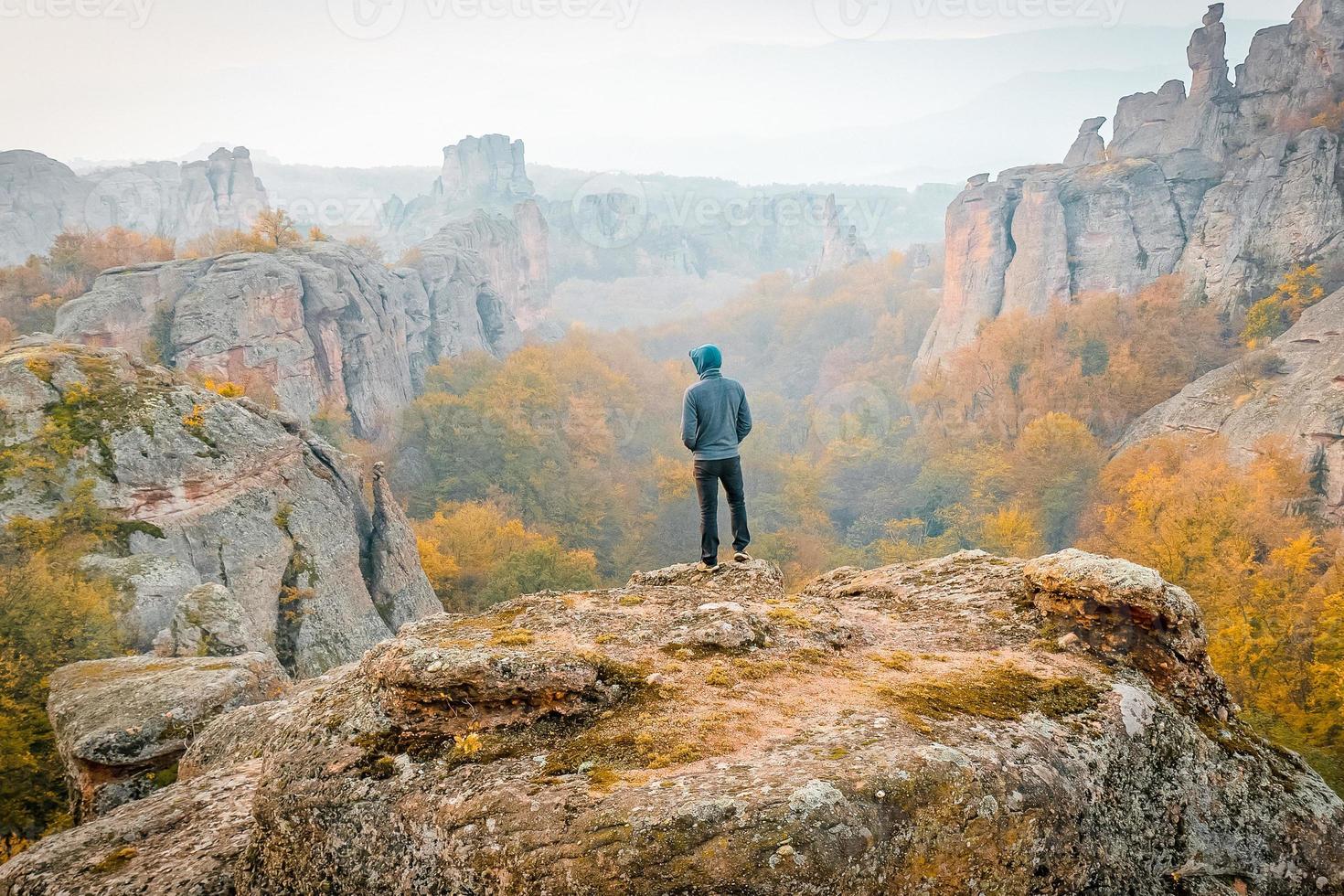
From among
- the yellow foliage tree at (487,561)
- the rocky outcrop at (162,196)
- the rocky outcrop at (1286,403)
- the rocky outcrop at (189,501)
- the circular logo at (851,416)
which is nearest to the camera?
the rocky outcrop at (189,501)

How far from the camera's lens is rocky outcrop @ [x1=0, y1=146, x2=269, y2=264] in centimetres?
8281

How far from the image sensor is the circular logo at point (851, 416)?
66.9 metres

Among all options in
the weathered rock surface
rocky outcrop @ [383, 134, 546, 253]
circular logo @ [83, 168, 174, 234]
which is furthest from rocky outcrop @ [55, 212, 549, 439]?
rocky outcrop @ [383, 134, 546, 253]

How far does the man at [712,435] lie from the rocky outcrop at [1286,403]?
38400mm

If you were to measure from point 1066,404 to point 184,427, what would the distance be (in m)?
52.1

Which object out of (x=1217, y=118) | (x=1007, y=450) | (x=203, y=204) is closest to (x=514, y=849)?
(x=1007, y=450)

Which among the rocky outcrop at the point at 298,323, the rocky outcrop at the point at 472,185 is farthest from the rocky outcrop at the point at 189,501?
the rocky outcrop at the point at 472,185

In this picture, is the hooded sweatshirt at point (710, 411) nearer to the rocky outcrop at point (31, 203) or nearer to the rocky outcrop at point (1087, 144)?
the rocky outcrop at point (1087, 144)

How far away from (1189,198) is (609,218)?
110579mm

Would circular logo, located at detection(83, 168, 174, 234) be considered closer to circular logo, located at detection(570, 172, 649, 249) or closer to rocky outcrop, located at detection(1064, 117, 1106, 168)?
circular logo, located at detection(570, 172, 649, 249)

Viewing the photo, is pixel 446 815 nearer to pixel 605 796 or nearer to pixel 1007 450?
pixel 605 796

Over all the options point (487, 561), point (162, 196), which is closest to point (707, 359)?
point (487, 561)

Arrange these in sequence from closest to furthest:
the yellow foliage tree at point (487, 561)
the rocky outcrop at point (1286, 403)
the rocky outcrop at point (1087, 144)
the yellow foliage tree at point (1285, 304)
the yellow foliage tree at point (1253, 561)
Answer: the yellow foliage tree at point (1253, 561)
the yellow foliage tree at point (487, 561)
the rocky outcrop at point (1286, 403)
the yellow foliage tree at point (1285, 304)
the rocky outcrop at point (1087, 144)

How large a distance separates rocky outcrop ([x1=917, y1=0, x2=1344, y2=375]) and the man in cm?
6057
